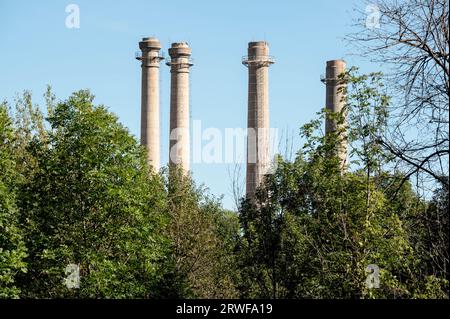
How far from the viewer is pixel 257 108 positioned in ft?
228

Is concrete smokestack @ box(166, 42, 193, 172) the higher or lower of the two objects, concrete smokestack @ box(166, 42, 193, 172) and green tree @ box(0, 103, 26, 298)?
the higher

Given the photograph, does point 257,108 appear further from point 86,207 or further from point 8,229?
point 8,229

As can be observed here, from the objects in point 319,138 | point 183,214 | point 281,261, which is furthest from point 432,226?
point 183,214

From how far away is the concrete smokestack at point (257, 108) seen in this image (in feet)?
228

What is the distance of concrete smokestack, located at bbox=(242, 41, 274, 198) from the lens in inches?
2734

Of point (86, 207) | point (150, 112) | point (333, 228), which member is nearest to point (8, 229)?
point (86, 207)

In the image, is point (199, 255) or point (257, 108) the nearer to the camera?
point (199, 255)

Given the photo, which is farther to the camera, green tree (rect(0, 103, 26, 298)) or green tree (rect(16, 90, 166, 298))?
green tree (rect(16, 90, 166, 298))

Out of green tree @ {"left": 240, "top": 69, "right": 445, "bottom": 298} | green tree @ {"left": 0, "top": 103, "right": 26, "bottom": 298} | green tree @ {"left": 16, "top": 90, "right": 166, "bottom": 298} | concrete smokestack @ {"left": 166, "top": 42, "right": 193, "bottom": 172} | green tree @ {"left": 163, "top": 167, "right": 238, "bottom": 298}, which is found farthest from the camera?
concrete smokestack @ {"left": 166, "top": 42, "right": 193, "bottom": 172}

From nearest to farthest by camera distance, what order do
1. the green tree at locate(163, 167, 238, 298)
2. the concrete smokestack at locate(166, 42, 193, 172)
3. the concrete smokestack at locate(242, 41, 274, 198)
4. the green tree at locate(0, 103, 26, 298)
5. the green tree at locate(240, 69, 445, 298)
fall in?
the green tree at locate(240, 69, 445, 298) < the green tree at locate(0, 103, 26, 298) < the green tree at locate(163, 167, 238, 298) < the concrete smokestack at locate(242, 41, 274, 198) < the concrete smokestack at locate(166, 42, 193, 172)

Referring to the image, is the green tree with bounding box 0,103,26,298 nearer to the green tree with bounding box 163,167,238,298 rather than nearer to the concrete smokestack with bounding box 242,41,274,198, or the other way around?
the green tree with bounding box 163,167,238,298

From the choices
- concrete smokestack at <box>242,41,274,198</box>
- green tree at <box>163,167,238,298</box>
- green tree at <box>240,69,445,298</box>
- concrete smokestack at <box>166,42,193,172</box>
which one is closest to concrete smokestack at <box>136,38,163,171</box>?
concrete smokestack at <box>166,42,193,172</box>
